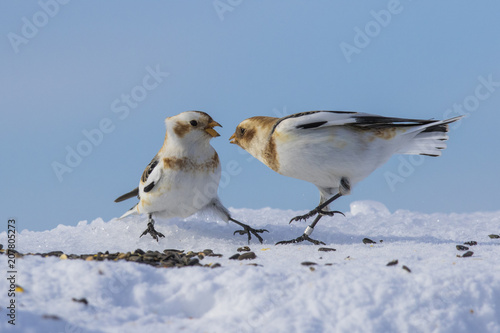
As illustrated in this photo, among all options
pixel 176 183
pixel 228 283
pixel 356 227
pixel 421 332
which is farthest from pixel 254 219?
pixel 421 332

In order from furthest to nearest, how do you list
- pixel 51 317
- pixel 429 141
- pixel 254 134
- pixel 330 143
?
pixel 429 141
pixel 254 134
pixel 330 143
pixel 51 317

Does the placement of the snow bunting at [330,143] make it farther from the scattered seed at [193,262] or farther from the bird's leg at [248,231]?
the scattered seed at [193,262]

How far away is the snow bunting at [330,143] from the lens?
19.3ft

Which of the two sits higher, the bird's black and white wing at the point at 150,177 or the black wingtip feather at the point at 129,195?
the bird's black and white wing at the point at 150,177

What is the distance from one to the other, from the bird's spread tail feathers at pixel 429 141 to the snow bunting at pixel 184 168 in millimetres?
2417

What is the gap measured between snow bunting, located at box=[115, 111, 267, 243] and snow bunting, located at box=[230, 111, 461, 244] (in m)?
0.58

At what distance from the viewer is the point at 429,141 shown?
6688 mm

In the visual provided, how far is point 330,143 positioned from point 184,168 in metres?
1.73

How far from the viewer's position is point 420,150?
6.77m

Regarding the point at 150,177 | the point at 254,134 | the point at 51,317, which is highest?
the point at 254,134

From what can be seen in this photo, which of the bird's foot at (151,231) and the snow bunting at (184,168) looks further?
the bird's foot at (151,231)

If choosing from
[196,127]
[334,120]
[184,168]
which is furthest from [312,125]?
[184,168]

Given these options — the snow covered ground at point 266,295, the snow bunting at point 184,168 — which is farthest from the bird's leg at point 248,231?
the snow covered ground at point 266,295

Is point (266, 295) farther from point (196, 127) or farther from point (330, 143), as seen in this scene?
point (196, 127)
